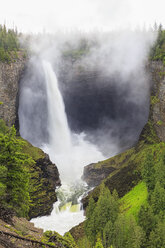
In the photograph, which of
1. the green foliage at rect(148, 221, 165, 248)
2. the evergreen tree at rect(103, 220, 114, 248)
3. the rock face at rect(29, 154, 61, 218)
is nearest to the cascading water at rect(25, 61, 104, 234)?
the rock face at rect(29, 154, 61, 218)

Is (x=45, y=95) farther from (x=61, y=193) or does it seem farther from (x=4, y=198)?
(x=4, y=198)

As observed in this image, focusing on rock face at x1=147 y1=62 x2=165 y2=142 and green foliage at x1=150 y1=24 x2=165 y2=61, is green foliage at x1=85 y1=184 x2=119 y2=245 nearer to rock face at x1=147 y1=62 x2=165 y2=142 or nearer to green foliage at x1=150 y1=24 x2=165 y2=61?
rock face at x1=147 y1=62 x2=165 y2=142

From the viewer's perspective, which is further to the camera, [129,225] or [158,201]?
[158,201]

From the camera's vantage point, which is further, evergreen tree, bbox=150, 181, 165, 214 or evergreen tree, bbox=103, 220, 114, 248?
evergreen tree, bbox=150, 181, 165, 214

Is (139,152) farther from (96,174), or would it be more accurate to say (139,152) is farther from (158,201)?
(158,201)

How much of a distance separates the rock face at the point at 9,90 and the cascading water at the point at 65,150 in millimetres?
16688

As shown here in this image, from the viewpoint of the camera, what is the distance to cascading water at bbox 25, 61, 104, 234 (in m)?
57.7

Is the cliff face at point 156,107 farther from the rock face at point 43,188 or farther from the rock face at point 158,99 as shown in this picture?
the rock face at point 43,188

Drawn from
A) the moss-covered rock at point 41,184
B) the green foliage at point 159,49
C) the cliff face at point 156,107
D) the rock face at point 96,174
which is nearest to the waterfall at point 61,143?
the rock face at point 96,174

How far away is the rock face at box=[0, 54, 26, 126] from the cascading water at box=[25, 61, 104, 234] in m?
16.7

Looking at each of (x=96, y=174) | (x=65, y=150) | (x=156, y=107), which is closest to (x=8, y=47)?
(x=65, y=150)

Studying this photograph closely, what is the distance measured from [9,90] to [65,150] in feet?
96.5

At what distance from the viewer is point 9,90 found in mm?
65438

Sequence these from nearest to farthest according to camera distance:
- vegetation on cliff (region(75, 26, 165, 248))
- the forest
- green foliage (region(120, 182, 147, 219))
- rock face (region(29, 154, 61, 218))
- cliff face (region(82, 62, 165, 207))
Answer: the forest < vegetation on cliff (region(75, 26, 165, 248)) < green foliage (region(120, 182, 147, 219)) < rock face (region(29, 154, 61, 218)) < cliff face (region(82, 62, 165, 207))
